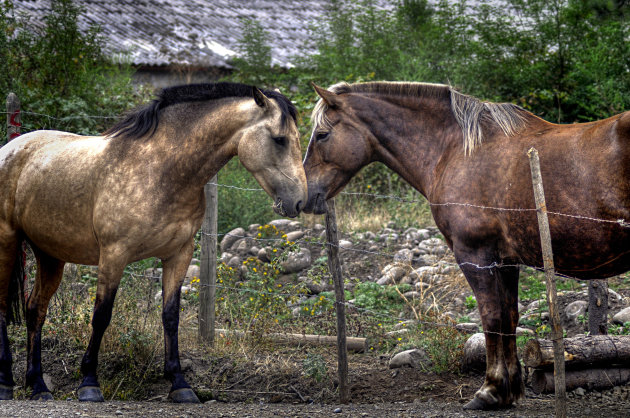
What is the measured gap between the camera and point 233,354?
559cm

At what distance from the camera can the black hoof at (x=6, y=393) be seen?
454 cm

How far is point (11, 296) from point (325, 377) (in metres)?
2.55

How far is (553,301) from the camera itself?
3.54 meters

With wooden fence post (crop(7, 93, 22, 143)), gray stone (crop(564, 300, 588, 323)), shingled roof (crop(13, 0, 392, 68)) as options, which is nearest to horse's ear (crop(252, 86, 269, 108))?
wooden fence post (crop(7, 93, 22, 143))

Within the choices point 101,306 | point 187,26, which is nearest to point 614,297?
point 101,306

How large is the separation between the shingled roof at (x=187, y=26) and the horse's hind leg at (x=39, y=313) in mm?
8843

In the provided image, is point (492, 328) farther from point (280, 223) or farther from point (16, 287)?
point (280, 223)

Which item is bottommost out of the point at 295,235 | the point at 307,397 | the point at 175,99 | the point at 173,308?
the point at 307,397

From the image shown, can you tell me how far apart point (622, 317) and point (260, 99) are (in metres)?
3.97

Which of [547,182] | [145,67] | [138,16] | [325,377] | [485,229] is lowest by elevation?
[325,377]

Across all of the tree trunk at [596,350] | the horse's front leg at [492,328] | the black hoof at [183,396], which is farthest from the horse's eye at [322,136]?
the tree trunk at [596,350]

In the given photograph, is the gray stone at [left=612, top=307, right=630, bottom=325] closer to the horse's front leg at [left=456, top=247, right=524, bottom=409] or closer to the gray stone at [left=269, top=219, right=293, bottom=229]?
the horse's front leg at [left=456, top=247, right=524, bottom=409]

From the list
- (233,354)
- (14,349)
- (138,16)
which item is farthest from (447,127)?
(138,16)

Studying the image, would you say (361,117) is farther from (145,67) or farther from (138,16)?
(138,16)
